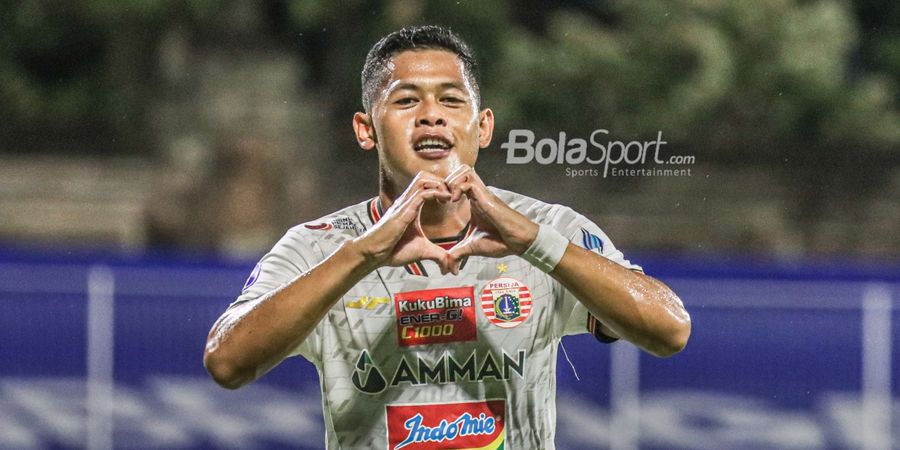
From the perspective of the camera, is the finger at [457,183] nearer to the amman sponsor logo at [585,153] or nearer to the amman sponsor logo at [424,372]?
the amman sponsor logo at [424,372]

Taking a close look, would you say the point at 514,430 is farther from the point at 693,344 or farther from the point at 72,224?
the point at 72,224

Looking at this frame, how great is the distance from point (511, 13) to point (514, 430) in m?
5.29

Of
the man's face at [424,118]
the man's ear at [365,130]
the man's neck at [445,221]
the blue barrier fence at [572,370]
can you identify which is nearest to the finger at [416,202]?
the man's face at [424,118]

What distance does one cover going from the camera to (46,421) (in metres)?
5.98

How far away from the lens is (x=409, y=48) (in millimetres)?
2713

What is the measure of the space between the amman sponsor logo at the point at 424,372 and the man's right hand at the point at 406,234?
33cm

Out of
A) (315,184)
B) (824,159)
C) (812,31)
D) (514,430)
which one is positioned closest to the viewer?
(514,430)

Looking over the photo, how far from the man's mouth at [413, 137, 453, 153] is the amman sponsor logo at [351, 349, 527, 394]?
1.46 ft

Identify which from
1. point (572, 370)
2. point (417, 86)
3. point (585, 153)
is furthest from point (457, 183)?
point (572, 370)

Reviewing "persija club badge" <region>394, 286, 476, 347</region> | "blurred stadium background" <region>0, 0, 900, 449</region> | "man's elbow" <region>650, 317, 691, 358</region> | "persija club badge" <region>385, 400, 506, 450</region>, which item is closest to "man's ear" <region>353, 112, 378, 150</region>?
"persija club badge" <region>394, 286, 476, 347</region>

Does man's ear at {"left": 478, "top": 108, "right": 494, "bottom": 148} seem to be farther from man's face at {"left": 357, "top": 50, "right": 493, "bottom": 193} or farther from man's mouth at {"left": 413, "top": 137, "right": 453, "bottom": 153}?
man's mouth at {"left": 413, "top": 137, "right": 453, "bottom": 153}

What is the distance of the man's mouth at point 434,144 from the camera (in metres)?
2.60

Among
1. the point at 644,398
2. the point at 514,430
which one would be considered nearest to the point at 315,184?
the point at 644,398

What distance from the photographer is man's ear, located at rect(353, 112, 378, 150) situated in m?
2.77
